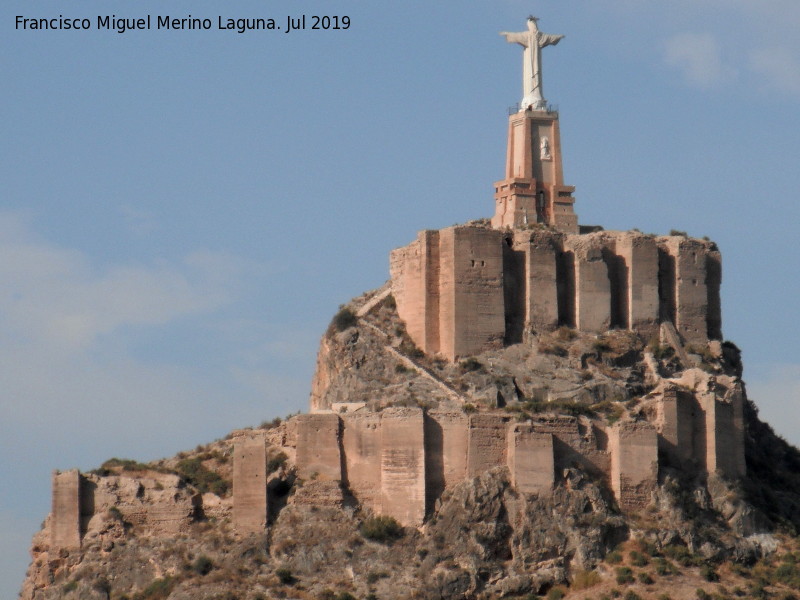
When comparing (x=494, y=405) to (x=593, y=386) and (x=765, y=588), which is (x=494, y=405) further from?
(x=765, y=588)

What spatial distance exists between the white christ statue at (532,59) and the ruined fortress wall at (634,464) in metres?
15.9

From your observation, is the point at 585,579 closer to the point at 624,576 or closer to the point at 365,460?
the point at 624,576

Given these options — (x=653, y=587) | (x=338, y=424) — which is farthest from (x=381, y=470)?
(x=653, y=587)

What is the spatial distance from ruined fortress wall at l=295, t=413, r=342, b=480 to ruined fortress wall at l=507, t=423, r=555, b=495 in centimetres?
474

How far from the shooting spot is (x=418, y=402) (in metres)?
90.4

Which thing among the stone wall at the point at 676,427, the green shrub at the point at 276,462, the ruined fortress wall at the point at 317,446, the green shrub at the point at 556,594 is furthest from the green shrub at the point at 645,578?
the green shrub at the point at 276,462

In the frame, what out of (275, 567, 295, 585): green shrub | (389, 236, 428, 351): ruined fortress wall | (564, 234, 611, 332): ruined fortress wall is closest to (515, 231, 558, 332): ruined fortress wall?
(564, 234, 611, 332): ruined fortress wall

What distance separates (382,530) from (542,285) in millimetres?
11034

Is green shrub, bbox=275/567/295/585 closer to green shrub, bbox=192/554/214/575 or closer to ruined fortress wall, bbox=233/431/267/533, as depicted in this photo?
ruined fortress wall, bbox=233/431/267/533

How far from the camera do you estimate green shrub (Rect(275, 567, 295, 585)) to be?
279 ft

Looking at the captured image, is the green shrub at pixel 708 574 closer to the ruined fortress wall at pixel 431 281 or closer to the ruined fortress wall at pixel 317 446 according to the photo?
the ruined fortress wall at pixel 317 446

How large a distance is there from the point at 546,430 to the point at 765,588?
23.1ft

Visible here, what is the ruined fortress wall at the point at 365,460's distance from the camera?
284 ft

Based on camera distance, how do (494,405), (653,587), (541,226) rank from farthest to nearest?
1. (541,226)
2. (494,405)
3. (653,587)
